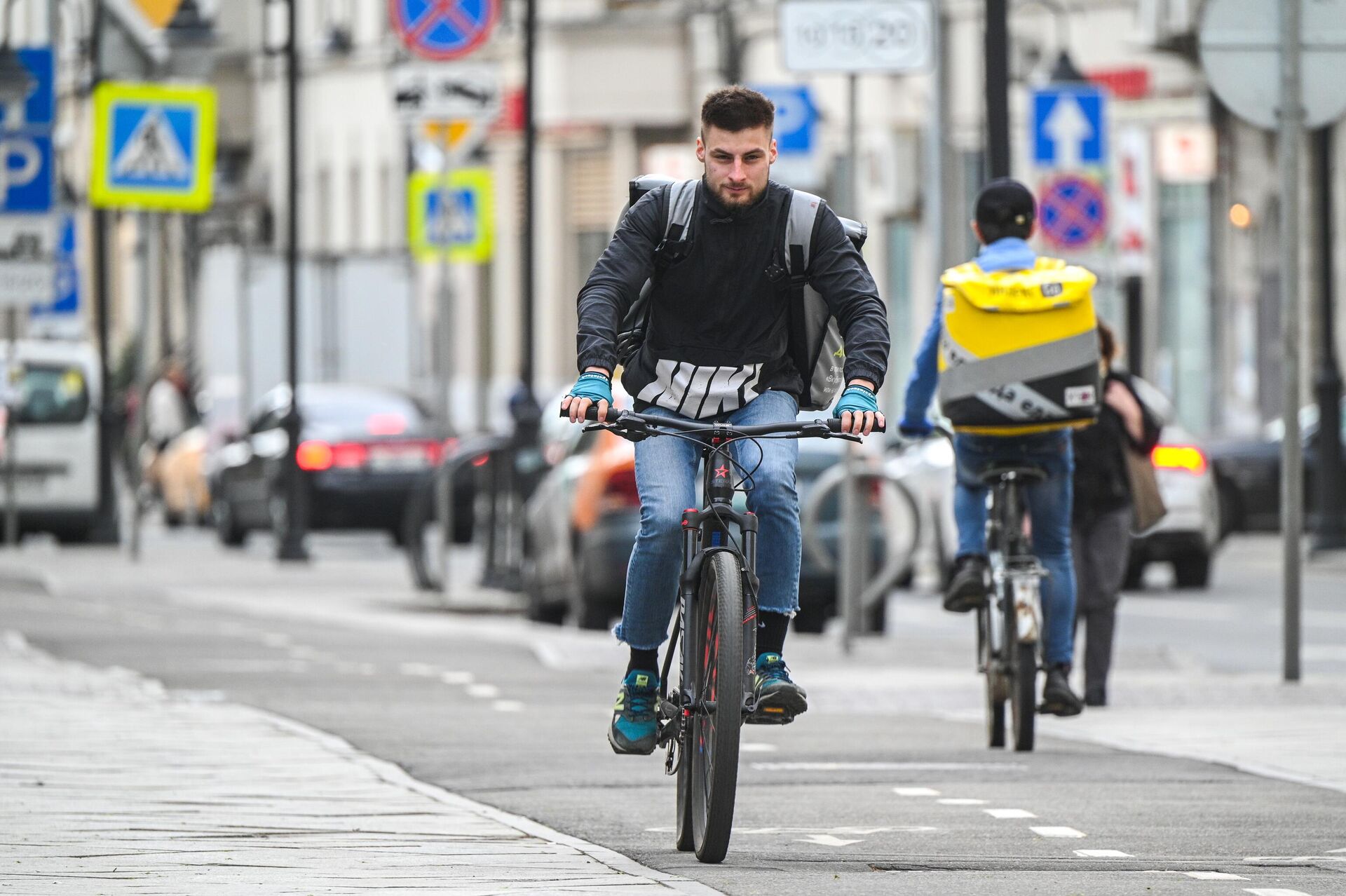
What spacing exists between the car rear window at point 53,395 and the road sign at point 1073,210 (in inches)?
348

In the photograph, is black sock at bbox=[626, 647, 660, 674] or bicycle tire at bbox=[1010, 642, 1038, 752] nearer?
black sock at bbox=[626, 647, 660, 674]

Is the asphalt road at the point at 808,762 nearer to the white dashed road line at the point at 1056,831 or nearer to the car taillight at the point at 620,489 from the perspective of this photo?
the white dashed road line at the point at 1056,831

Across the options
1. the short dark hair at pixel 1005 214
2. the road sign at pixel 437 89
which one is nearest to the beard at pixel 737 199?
the short dark hair at pixel 1005 214

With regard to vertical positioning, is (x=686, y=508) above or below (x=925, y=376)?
below

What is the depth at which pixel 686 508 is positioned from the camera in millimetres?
8586

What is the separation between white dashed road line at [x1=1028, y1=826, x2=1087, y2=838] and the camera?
867 centimetres

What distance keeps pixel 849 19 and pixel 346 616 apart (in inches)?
239

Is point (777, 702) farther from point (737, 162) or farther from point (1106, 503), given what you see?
point (1106, 503)

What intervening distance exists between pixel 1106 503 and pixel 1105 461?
16 cm

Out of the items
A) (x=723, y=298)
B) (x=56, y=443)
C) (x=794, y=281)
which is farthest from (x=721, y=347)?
(x=56, y=443)

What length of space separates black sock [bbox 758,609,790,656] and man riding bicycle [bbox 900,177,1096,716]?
9.67 ft

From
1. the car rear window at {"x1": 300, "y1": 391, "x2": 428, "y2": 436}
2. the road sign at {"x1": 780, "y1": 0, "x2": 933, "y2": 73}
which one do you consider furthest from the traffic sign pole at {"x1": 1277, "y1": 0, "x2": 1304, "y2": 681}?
the car rear window at {"x1": 300, "y1": 391, "x2": 428, "y2": 436}

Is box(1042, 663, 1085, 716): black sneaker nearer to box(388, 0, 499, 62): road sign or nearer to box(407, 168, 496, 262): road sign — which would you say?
box(388, 0, 499, 62): road sign

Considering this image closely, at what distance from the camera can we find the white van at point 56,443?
98.2 feet
